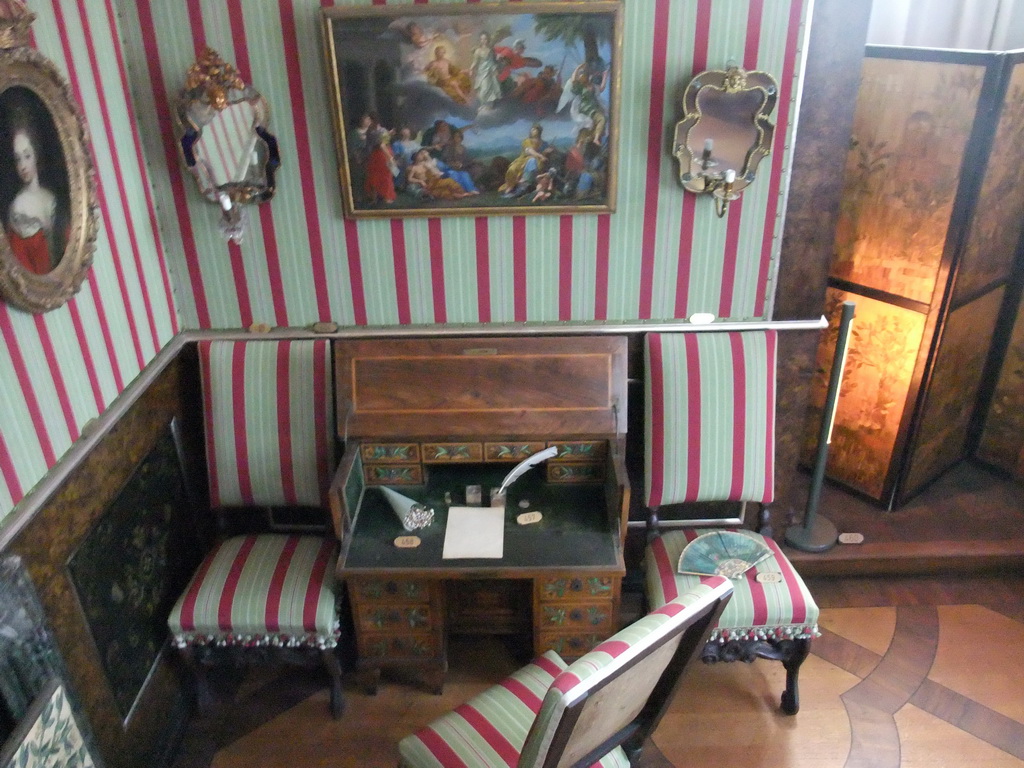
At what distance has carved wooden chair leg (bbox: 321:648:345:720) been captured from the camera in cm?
288

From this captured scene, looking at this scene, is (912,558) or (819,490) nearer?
(819,490)

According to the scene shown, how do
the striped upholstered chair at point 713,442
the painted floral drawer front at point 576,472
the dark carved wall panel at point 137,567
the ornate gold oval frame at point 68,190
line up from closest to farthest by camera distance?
1. the ornate gold oval frame at point 68,190
2. the dark carved wall panel at point 137,567
3. the striped upholstered chair at point 713,442
4. the painted floral drawer front at point 576,472

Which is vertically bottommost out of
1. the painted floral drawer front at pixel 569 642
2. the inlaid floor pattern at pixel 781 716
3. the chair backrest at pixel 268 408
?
the inlaid floor pattern at pixel 781 716

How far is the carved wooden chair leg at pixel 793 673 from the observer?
9.42 feet

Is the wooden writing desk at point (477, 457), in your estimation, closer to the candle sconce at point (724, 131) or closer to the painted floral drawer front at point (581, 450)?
the painted floral drawer front at point (581, 450)

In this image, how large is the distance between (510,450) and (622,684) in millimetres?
1226

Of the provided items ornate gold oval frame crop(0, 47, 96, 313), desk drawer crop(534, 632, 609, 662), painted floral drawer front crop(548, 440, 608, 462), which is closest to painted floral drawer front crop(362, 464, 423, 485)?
painted floral drawer front crop(548, 440, 608, 462)

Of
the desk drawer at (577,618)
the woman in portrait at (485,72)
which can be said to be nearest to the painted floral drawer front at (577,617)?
the desk drawer at (577,618)

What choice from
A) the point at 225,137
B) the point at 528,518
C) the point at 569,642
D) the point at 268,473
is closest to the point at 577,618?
the point at 569,642

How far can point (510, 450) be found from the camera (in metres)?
2.99

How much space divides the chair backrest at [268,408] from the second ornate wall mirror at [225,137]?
19.4 inches

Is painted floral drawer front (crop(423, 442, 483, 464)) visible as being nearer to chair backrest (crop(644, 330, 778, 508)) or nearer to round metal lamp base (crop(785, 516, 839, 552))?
chair backrest (crop(644, 330, 778, 508))

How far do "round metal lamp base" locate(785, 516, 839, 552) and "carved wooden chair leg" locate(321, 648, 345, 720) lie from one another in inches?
80.6

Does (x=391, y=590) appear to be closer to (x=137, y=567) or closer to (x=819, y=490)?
(x=137, y=567)
